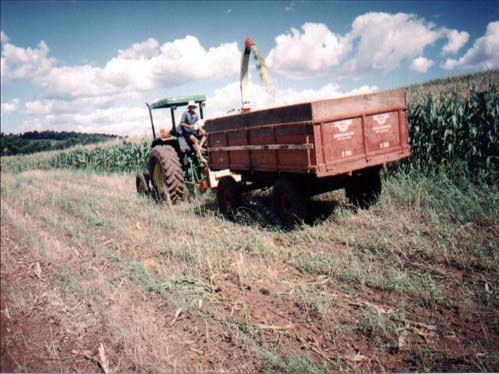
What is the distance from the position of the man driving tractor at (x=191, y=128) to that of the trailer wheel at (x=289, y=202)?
2.84 meters

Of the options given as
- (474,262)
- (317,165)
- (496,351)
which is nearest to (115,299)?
(317,165)

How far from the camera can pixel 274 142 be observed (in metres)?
5.36

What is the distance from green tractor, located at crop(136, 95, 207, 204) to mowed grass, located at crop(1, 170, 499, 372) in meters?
1.29

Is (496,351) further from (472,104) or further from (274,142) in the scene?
(472,104)

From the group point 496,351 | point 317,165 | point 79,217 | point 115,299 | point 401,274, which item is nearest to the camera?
point 496,351

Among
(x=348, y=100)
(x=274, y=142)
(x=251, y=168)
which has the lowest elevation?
(x=251, y=168)

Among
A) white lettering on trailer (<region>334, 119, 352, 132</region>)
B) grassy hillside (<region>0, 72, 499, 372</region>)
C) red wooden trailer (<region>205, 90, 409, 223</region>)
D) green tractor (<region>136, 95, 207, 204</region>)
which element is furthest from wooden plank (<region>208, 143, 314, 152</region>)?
grassy hillside (<region>0, 72, 499, 372</region>)

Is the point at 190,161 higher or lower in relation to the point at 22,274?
higher

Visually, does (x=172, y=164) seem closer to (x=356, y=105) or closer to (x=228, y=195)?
(x=228, y=195)

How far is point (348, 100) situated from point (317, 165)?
1023mm

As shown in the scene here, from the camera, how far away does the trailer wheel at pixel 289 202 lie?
5.25 meters

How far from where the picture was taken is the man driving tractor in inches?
315

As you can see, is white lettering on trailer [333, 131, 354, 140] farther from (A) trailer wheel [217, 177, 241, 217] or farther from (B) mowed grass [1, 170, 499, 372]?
(A) trailer wheel [217, 177, 241, 217]

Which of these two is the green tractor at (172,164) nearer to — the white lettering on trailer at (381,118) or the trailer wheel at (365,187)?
the trailer wheel at (365,187)
